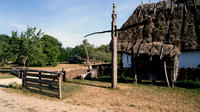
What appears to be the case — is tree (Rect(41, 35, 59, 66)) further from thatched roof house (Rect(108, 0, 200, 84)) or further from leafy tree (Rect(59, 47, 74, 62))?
thatched roof house (Rect(108, 0, 200, 84))

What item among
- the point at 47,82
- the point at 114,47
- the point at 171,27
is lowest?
the point at 47,82

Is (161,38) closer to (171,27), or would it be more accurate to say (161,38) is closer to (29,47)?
(171,27)

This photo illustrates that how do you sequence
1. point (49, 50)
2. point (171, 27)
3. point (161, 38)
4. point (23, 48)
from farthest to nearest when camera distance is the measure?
point (49, 50) → point (23, 48) → point (171, 27) → point (161, 38)

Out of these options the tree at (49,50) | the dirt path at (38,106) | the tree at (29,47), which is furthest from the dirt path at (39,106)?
the tree at (49,50)

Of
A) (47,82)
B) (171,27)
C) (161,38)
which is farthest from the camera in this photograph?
(171,27)

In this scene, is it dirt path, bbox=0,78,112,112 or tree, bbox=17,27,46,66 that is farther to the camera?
tree, bbox=17,27,46,66

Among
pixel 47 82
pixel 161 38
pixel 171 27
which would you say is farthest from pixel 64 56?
pixel 47 82

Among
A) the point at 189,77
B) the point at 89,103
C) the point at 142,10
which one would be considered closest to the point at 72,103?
the point at 89,103

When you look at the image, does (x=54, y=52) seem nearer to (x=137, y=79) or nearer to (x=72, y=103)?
(x=137, y=79)

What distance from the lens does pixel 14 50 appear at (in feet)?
59.1

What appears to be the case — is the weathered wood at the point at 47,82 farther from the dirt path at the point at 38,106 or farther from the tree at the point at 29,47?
the tree at the point at 29,47

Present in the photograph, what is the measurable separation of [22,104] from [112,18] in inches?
284

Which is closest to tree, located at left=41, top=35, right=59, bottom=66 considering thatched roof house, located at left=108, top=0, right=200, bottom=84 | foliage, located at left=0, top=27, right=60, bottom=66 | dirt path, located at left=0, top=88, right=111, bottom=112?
foliage, located at left=0, top=27, right=60, bottom=66

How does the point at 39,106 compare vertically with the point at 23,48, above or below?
below
